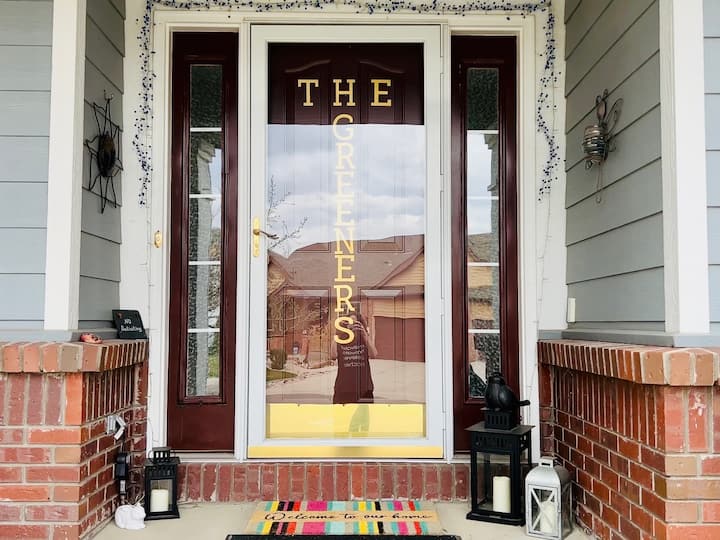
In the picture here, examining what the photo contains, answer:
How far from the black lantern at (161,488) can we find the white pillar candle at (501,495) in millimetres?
1327

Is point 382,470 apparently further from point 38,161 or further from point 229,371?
point 38,161

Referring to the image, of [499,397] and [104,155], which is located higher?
[104,155]

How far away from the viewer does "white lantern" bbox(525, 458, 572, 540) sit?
97.9 inches

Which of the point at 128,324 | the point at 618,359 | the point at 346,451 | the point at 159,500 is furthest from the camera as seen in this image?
the point at 346,451

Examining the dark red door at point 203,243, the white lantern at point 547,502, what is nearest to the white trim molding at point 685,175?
the white lantern at point 547,502

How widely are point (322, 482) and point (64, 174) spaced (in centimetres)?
170

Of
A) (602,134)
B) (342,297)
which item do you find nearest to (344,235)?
(342,297)

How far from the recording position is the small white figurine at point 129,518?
2617 mm

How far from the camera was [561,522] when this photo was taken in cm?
249

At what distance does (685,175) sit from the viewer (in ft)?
6.65

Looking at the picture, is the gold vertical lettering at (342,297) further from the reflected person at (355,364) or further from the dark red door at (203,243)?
the dark red door at (203,243)

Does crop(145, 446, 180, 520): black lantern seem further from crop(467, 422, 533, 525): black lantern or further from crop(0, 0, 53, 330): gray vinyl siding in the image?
crop(467, 422, 533, 525): black lantern

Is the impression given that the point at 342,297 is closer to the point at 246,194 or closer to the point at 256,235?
the point at 256,235

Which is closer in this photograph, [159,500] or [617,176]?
[617,176]
